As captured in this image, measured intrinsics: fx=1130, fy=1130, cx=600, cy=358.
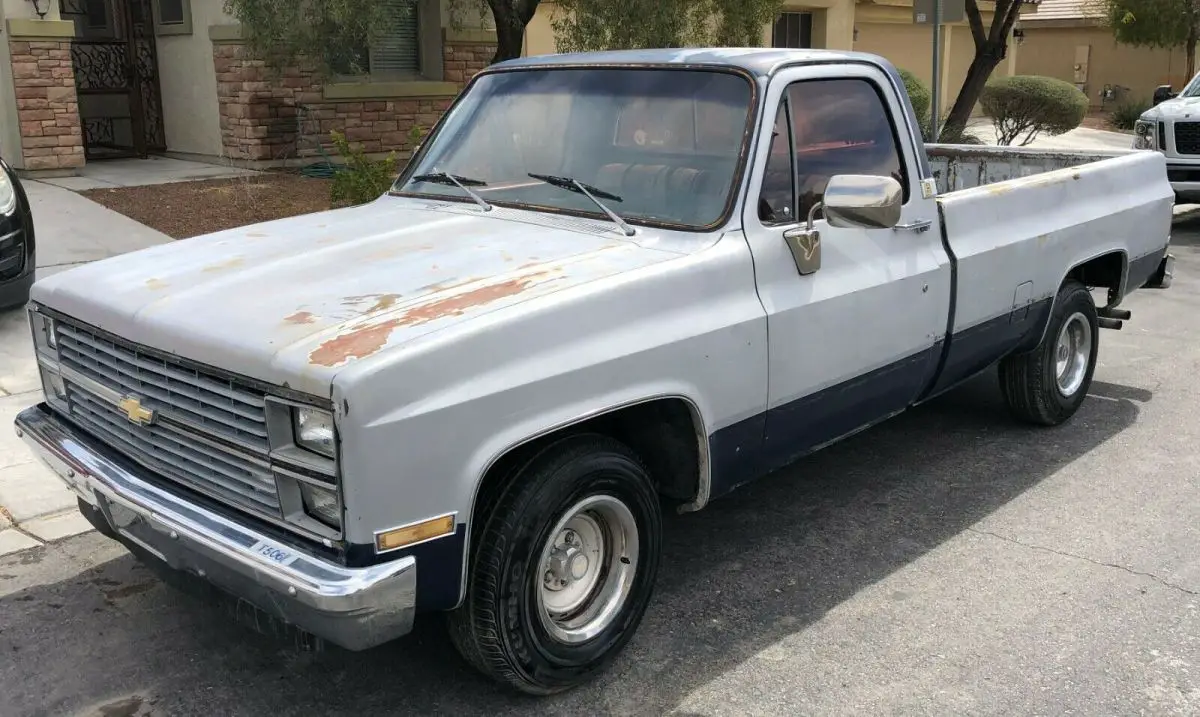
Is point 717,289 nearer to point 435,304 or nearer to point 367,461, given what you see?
point 435,304

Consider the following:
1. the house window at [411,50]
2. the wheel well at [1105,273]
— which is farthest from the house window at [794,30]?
the wheel well at [1105,273]

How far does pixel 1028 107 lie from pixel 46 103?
15470 millimetres

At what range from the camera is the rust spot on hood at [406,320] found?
289 cm

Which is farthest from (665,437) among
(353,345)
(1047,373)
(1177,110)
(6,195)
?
(1177,110)

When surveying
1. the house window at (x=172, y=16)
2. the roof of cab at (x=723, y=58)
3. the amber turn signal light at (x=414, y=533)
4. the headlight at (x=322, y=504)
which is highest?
the house window at (x=172, y=16)

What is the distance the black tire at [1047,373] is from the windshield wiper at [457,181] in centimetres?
299

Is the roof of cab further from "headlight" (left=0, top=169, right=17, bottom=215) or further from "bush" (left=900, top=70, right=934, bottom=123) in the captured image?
"bush" (left=900, top=70, right=934, bottom=123)

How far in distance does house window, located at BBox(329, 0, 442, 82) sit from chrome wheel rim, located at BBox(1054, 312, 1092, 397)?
11.3 metres

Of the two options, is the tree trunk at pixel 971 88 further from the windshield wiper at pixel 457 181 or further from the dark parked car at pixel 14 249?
the windshield wiper at pixel 457 181

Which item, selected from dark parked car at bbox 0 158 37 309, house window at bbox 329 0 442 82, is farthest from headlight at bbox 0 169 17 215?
house window at bbox 329 0 442 82

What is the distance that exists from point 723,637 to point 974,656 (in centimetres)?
84

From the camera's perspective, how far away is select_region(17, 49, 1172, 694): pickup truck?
2.96 metres

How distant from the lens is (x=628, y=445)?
3846 millimetres

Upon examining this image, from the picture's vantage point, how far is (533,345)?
318 centimetres
